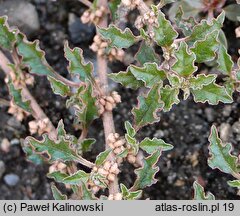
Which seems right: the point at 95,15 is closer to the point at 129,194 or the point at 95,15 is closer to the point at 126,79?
the point at 126,79

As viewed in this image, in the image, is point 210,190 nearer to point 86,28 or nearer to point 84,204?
point 84,204

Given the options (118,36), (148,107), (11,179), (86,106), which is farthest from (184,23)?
(11,179)

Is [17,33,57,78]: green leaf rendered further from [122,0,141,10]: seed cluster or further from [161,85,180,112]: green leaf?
[161,85,180,112]: green leaf

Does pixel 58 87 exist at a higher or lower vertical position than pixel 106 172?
higher

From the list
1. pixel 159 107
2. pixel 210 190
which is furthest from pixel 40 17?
pixel 210 190

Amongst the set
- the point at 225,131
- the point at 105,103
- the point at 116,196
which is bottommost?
the point at 116,196

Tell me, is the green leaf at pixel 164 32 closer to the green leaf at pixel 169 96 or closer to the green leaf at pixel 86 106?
the green leaf at pixel 169 96

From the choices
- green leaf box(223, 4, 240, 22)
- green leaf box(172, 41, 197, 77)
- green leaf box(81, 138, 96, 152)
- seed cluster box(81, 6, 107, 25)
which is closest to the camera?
green leaf box(172, 41, 197, 77)

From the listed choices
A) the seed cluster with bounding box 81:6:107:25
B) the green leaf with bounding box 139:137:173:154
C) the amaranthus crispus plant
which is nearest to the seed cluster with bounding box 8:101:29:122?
the amaranthus crispus plant
